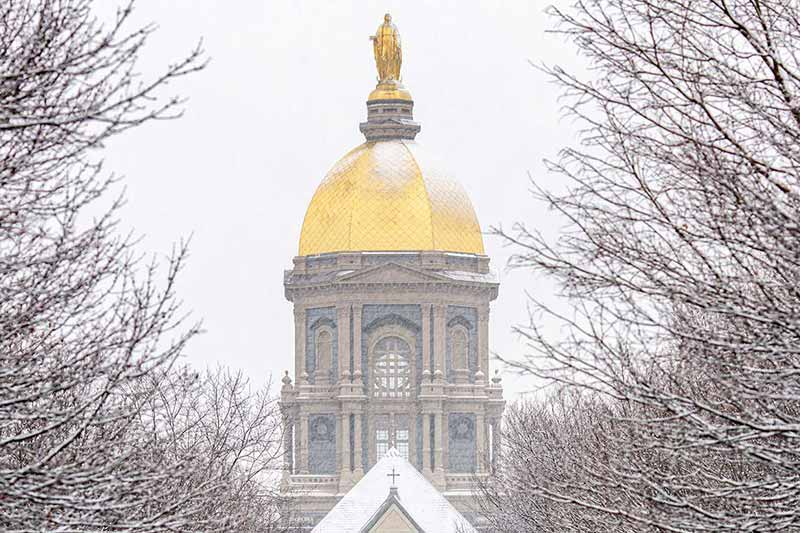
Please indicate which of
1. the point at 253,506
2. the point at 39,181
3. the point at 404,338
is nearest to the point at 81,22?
the point at 39,181

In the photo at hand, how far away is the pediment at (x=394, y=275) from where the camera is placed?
10119cm

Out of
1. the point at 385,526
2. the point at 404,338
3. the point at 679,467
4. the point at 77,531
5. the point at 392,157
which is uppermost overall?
the point at 392,157

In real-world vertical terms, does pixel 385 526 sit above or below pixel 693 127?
above

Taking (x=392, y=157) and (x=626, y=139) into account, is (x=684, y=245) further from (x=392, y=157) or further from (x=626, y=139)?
(x=392, y=157)

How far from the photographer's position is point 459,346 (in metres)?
102

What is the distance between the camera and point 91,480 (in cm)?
1566

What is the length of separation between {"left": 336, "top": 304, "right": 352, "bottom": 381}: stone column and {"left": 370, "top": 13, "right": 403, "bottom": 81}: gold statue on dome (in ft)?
36.6

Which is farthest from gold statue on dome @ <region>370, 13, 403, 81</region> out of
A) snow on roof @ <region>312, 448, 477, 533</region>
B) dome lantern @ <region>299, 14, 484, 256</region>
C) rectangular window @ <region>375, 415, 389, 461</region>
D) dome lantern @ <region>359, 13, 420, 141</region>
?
snow on roof @ <region>312, 448, 477, 533</region>

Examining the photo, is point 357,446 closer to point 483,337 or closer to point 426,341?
point 426,341

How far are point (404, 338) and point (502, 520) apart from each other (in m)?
49.1

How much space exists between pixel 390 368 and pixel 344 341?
240 centimetres

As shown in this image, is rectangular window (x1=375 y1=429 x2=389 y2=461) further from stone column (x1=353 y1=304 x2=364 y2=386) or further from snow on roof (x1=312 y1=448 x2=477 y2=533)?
snow on roof (x1=312 y1=448 x2=477 y2=533)

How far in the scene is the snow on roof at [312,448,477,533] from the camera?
82188 millimetres

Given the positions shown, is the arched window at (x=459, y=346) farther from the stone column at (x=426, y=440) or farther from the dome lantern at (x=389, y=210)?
the dome lantern at (x=389, y=210)
